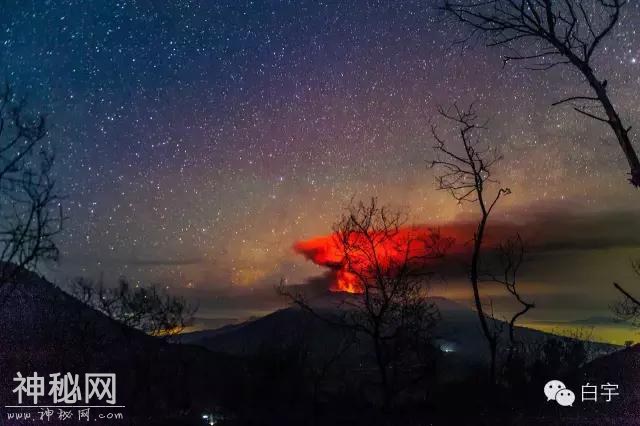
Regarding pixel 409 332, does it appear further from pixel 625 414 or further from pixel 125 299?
pixel 125 299

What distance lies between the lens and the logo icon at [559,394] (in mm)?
23661

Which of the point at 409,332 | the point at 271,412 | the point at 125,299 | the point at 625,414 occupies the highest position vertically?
the point at 125,299

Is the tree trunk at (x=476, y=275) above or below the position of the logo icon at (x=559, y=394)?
above

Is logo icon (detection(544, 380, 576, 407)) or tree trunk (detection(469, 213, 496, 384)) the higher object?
tree trunk (detection(469, 213, 496, 384))

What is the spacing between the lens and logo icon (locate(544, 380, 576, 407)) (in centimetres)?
2366

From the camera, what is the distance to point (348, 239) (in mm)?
27828

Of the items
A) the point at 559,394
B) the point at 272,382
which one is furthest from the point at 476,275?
the point at 272,382

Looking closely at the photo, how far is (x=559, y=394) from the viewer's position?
949 inches

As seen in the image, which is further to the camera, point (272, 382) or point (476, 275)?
point (272, 382)

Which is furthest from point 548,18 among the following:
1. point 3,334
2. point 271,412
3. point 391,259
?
point 3,334

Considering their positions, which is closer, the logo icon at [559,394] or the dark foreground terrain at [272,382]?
the dark foreground terrain at [272,382]

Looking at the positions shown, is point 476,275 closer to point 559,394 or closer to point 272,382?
point 559,394

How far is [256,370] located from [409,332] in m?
28.0

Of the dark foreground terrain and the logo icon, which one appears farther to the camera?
the logo icon
